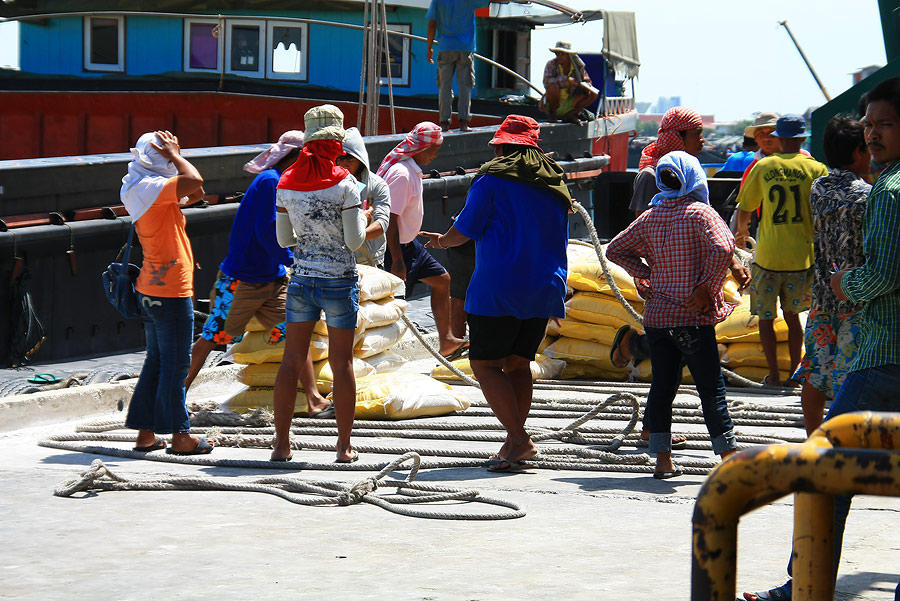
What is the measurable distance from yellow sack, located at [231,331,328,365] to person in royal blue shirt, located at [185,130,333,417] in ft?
0.94

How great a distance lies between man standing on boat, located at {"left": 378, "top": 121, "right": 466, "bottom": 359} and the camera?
900cm

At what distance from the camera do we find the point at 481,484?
590 cm

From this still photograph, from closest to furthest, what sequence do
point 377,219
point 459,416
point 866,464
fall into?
point 866,464 < point 377,219 < point 459,416

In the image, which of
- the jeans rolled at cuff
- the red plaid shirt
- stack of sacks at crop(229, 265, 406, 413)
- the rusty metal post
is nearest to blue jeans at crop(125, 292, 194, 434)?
stack of sacks at crop(229, 265, 406, 413)

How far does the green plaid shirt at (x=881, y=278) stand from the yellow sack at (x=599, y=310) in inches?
215

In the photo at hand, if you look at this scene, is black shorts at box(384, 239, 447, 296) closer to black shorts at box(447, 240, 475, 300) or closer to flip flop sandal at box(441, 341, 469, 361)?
black shorts at box(447, 240, 475, 300)

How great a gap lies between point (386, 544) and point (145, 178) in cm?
252

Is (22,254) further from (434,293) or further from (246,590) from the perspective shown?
(246,590)

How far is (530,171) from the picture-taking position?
6.19m

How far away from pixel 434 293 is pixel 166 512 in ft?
15.8

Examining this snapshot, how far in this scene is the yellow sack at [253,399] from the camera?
7.77 meters

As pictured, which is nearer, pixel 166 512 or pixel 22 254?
pixel 166 512

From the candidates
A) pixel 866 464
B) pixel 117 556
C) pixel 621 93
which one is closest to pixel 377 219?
pixel 117 556

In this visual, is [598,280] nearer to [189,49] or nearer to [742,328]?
[742,328]
